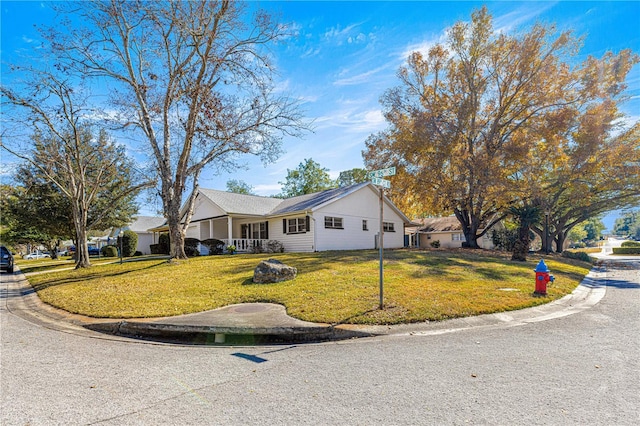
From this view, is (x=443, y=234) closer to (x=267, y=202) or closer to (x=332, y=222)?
(x=332, y=222)

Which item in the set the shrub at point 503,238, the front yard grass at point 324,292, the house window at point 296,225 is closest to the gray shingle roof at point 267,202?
the house window at point 296,225

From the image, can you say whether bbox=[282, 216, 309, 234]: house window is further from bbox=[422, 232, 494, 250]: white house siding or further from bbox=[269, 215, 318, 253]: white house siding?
bbox=[422, 232, 494, 250]: white house siding

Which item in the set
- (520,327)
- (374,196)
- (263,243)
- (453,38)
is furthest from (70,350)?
(453,38)

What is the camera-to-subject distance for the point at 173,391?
3.46 meters

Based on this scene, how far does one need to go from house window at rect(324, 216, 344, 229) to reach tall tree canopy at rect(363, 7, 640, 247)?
5.59m

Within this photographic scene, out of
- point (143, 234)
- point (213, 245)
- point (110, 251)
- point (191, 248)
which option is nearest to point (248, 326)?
point (191, 248)

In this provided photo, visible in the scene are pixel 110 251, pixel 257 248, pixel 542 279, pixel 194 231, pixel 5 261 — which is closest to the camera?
pixel 542 279

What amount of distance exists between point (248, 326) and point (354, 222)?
59.7 feet

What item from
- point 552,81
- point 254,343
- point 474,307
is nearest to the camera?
point 254,343

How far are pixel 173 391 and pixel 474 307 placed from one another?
19.1ft

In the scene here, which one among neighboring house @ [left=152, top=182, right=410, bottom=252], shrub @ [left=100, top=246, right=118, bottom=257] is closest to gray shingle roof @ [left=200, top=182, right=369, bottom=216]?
neighboring house @ [left=152, top=182, right=410, bottom=252]

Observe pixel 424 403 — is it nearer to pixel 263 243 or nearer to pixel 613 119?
pixel 263 243

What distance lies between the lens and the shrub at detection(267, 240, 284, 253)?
22125 mm

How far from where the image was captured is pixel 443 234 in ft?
128
